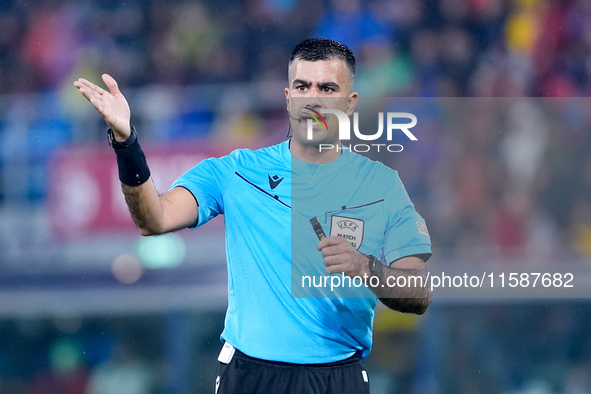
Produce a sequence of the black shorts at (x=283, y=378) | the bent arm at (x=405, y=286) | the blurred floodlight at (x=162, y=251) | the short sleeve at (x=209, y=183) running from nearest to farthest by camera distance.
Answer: the bent arm at (x=405, y=286)
the black shorts at (x=283, y=378)
the short sleeve at (x=209, y=183)
the blurred floodlight at (x=162, y=251)

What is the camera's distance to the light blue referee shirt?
9.80 feet

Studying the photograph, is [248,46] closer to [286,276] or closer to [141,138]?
[141,138]

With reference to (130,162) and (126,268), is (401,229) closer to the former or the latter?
(130,162)

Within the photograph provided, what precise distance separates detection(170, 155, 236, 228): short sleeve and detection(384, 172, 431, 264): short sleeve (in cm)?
66

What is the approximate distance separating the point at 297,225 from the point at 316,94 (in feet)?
1.79

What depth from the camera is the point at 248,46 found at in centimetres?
862

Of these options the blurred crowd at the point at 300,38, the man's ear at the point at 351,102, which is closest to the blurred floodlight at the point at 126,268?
the blurred crowd at the point at 300,38

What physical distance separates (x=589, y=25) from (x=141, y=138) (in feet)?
14.8

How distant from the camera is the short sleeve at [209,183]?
307cm

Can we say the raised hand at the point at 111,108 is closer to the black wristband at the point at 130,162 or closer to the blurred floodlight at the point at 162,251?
the black wristband at the point at 130,162

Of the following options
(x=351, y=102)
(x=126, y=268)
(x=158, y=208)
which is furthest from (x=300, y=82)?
(x=126, y=268)

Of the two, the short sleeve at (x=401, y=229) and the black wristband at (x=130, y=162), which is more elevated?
the black wristband at (x=130, y=162)

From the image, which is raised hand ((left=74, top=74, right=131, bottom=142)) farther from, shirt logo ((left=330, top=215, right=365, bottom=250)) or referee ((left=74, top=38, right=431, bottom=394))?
shirt logo ((left=330, top=215, right=365, bottom=250))

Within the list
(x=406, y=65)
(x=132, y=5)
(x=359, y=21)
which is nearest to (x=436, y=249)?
(x=406, y=65)
